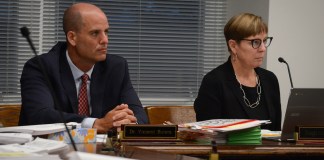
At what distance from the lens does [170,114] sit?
3.25 meters

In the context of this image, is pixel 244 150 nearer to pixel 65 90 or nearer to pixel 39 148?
pixel 39 148

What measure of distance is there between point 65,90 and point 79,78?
0.13 metres

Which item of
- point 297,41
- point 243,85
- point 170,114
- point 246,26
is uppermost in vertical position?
point 246,26

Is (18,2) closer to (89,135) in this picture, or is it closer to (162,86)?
(162,86)

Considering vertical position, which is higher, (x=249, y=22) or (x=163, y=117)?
(x=249, y=22)

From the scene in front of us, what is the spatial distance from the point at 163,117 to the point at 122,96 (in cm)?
27

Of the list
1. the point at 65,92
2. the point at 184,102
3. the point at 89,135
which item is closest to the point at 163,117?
the point at 65,92

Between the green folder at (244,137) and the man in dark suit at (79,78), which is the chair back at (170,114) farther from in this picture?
the green folder at (244,137)

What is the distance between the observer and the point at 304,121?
2498mm

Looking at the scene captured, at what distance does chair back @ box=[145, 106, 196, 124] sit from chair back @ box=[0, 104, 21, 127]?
70 centimetres

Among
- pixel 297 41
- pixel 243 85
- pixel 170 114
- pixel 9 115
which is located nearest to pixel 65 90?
pixel 9 115

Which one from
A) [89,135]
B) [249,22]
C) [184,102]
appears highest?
[249,22]

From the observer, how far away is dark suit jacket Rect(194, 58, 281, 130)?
10.7ft

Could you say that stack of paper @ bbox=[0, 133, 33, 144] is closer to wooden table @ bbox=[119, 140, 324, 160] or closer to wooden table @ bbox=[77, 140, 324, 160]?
wooden table @ bbox=[77, 140, 324, 160]
